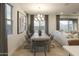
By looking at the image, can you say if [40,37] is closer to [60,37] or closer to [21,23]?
[60,37]

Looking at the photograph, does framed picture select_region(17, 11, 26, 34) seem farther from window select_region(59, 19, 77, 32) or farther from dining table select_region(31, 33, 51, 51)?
window select_region(59, 19, 77, 32)

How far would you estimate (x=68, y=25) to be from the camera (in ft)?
9.66

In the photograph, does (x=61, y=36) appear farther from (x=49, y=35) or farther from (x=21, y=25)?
(x=21, y=25)

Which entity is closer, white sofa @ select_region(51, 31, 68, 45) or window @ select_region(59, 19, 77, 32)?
window @ select_region(59, 19, 77, 32)

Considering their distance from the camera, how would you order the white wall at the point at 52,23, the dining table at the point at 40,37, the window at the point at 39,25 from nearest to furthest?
the window at the point at 39,25
the white wall at the point at 52,23
the dining table at the point at 40,37

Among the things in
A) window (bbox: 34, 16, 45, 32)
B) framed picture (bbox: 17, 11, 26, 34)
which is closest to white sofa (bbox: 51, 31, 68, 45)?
window (bbox: 34, 16, 45, 32)

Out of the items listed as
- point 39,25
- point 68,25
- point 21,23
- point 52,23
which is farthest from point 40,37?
point 68,25

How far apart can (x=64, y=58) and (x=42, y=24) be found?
1772 mm

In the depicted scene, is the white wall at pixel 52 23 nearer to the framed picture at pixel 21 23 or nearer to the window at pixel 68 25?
the window at pixel 68 25

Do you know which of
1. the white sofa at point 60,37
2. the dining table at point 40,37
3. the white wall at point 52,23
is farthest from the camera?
the dining table at point 40,37

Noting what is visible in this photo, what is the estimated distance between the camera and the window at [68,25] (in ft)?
9.64

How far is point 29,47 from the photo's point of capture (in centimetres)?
341

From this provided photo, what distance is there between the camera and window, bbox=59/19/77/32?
9.64 feet

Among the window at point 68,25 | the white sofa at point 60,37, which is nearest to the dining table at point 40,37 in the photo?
the white sofa at point 60,37
